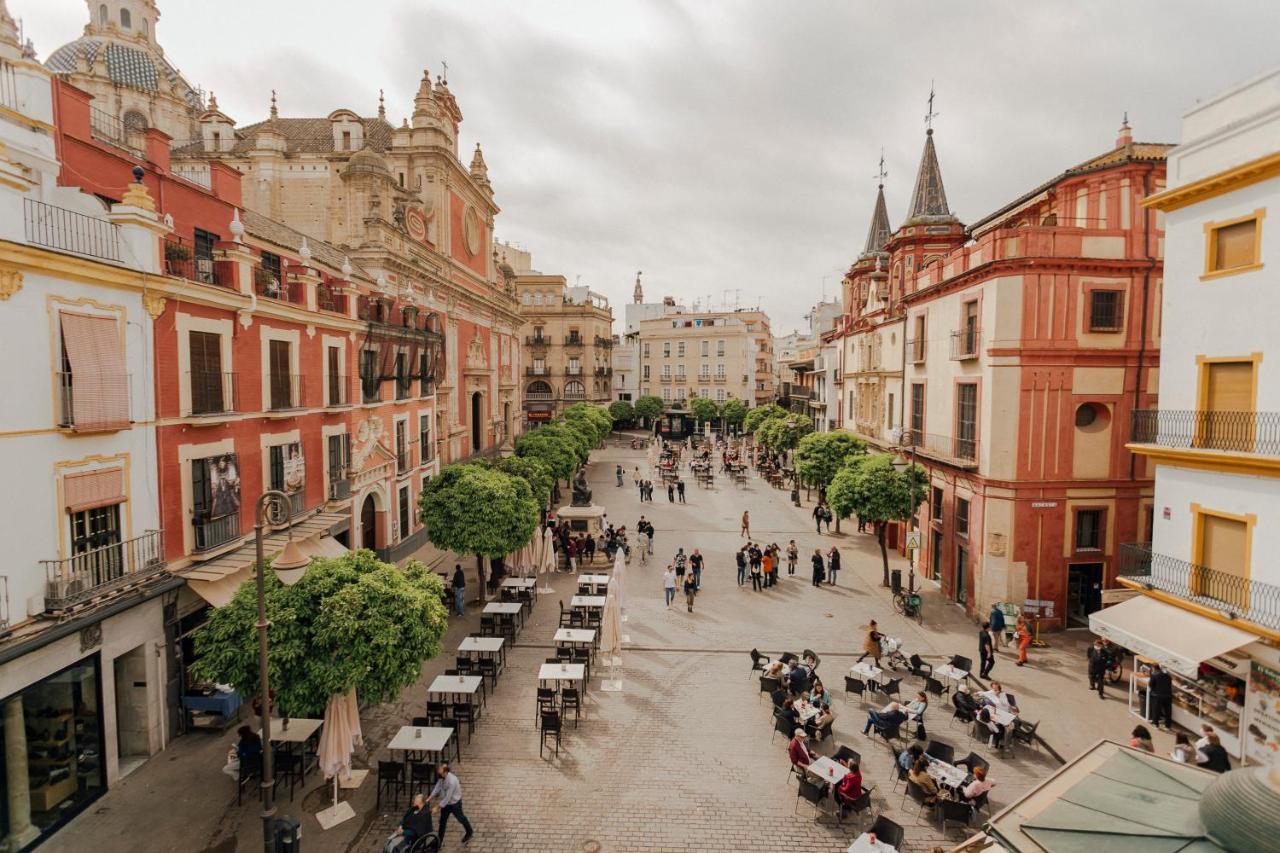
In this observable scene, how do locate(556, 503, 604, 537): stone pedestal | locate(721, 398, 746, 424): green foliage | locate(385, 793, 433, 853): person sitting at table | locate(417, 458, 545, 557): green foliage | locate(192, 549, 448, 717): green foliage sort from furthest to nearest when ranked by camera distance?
locate(721, 398, 746, 424): green foliage < locate(556, 503, 604, 537): stone pedestal < locate(417, 458, 545, 557): green foliage < locate(192, 549, 448, 717): green foliage < locate(385, 793, 433, 853): person sitting at table

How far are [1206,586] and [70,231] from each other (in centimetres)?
2193

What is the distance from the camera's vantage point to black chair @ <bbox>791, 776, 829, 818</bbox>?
11219 millimetres

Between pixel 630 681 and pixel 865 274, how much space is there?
105 feet

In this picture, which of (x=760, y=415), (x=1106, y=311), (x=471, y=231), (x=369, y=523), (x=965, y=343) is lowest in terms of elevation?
(x=369, y=523)

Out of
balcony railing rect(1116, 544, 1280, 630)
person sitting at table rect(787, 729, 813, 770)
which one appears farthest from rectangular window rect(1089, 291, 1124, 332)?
person sitting at table rect(787, 729, 813, 770)

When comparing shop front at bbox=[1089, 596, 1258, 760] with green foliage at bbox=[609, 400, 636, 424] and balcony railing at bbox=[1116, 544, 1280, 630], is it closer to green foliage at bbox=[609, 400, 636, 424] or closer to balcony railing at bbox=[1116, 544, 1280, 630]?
balcony railing at bbox=[1116, 544, 1280, 630]

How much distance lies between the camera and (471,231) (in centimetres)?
3875

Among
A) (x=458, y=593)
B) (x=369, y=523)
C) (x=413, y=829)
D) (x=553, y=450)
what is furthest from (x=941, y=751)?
(x=553, y=450)

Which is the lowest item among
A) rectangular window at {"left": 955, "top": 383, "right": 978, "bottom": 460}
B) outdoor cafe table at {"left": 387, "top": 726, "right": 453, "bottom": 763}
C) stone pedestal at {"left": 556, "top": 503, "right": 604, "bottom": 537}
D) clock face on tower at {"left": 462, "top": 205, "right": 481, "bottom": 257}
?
outdoor cafe table at {"left": 387, "top": 726, "right": 453, "bottom": 763}

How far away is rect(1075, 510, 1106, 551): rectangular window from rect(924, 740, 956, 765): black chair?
36.5 ft

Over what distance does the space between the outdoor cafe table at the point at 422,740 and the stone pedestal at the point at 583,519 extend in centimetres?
1602

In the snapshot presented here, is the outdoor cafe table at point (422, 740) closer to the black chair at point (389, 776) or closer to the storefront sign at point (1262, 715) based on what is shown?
the black chair at point (389, 776)

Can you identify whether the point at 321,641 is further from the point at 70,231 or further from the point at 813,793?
the point at 813,793

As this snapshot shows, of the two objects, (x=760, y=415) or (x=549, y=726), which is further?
(x=760, y=415)
